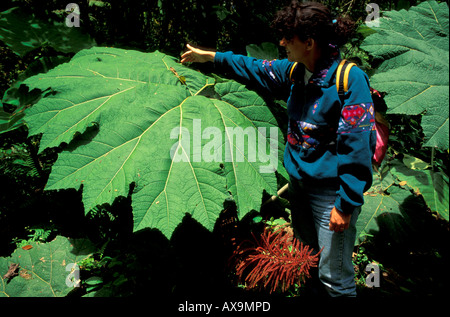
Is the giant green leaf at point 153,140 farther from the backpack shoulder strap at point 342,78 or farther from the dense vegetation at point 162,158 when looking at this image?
the backpack shoulder strap at point 342,78

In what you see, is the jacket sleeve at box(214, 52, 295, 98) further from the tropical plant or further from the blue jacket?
the tropical plant

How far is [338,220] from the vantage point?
1.44 metres

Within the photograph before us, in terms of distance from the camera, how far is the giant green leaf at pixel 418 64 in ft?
3.80

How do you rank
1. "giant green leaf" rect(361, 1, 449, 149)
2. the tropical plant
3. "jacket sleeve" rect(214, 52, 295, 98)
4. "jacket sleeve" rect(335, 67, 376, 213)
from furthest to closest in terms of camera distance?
the tropical plant
"jacket sleeve" rect(214, 52, 295, 98)
"jacket sleeve" rect(335, 67, 376, 213)
"giant green leaf" rect(361, 1, 449, 149)

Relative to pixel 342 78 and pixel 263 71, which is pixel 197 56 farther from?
pixel 342 78

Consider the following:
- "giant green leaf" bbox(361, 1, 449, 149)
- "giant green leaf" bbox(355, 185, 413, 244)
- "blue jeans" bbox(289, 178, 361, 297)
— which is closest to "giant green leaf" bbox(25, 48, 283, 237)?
"blue jeans" bbox(289, 178, 361, 297)

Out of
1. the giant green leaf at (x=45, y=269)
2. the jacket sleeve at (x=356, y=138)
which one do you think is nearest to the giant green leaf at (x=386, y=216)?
the jacket sleeve at (x=356, y=138)

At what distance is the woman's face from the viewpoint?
1.42 m

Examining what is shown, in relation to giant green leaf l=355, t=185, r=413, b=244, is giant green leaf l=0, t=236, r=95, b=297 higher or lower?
lower

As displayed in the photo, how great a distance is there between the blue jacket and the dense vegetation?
0.38 feet

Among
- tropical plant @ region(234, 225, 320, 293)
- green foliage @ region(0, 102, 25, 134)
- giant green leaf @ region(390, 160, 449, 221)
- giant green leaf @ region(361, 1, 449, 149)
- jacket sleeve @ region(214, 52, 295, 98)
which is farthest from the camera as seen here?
tropical plant @ region(234, 225, 320, 293)

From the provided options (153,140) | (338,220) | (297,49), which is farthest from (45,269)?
(297,49)
